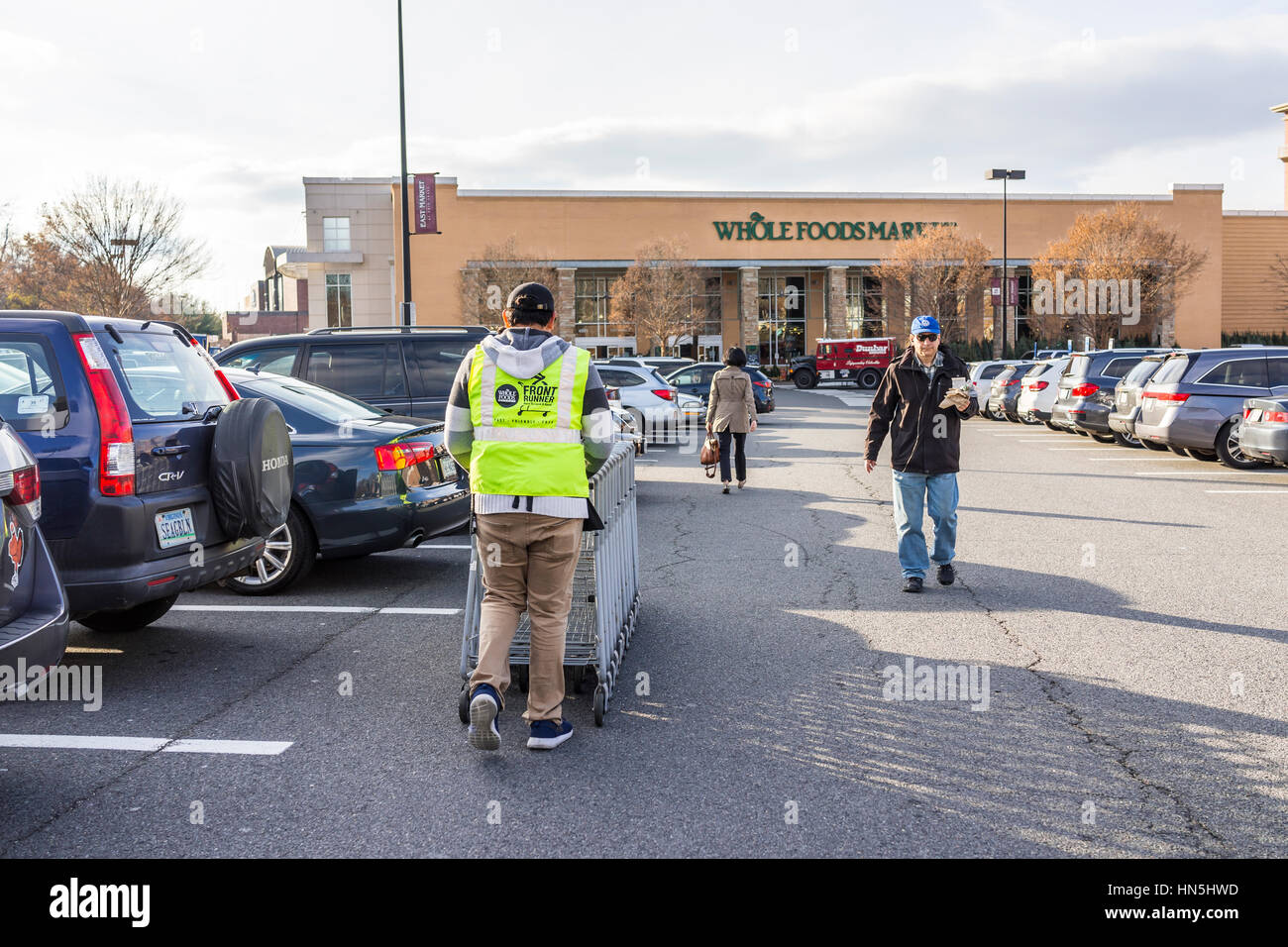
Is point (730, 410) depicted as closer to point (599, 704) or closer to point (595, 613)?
point (595, 613)

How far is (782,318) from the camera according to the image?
73688mm

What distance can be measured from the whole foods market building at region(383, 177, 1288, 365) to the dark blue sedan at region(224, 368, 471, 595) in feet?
188

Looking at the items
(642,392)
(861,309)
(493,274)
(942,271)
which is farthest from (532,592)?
(861,309)

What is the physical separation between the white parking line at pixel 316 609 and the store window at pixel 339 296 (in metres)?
63.4

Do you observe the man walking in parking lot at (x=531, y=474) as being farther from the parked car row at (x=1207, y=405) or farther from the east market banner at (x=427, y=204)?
the east market banner at (x=427, y=204)

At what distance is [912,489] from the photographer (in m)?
8.24

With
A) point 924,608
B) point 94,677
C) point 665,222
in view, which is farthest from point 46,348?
point 665,222

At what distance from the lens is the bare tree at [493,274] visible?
63594mm

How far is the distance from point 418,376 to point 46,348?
15.9ft

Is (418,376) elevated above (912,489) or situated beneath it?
elevated above

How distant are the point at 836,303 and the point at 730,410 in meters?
59.1

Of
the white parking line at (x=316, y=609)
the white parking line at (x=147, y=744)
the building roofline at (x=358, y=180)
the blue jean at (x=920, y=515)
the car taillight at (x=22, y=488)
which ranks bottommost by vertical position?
the white parking line at (x=147, y=744)
